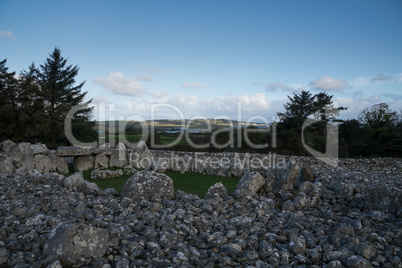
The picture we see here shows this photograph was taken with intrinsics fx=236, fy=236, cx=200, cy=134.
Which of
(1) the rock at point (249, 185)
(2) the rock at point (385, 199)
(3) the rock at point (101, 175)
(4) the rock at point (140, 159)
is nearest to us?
(2) the rock at point (385, 199)

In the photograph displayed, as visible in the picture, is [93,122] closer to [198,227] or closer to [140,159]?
[140,159]

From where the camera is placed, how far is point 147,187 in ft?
Answer: 16.6

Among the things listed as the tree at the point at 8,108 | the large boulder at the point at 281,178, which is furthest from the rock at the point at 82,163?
the tree at the point at 8,108

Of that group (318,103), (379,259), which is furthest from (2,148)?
(318,103)

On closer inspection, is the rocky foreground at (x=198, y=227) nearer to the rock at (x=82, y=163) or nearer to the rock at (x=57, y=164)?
the rock at (x=57, y=164)

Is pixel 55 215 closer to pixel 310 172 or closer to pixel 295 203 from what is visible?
pixel 295 203

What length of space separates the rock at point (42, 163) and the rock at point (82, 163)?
1088mm

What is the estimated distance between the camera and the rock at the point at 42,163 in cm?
1024

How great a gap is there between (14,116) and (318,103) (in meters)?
33.1

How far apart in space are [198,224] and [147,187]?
1645mm

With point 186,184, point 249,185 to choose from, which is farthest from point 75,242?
point 186,184

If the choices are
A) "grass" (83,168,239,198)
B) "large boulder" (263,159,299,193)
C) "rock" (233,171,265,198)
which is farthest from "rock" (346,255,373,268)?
"grass" (83,168,239,198)

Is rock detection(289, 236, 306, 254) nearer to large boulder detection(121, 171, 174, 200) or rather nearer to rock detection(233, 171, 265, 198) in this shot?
rock detection(233, 171, 265, 198)

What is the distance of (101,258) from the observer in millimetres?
2906
